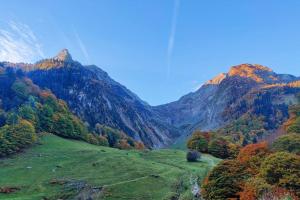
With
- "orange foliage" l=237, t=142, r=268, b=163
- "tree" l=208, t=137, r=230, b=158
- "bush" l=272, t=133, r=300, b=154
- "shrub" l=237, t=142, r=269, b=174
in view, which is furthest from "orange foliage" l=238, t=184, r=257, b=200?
"tree" l=208, t=137, r=230, b=158

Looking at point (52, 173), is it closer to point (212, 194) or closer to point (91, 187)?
point (91, 187)

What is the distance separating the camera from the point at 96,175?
72.9 meters

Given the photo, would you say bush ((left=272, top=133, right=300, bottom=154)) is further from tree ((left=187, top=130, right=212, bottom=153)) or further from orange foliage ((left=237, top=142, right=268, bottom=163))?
tree ((left=187, top=130, right=212, bottom=153))

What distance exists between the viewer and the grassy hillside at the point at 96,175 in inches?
2397

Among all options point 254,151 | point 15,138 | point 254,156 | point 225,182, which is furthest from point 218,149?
point 225,182

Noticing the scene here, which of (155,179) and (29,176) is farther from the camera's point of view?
(29,176)

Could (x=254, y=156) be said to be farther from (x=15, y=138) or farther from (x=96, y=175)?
(x=15, y=138)

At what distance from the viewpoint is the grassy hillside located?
6088 centimetres

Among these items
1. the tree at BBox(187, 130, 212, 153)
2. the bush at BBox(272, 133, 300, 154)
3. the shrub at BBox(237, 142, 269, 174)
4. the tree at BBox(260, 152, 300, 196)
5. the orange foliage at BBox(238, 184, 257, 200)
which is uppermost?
the tree at BBox(187, 130, 212, 153)

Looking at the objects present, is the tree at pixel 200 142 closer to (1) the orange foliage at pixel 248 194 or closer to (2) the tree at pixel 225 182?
(2) the tree at pixel 225 182

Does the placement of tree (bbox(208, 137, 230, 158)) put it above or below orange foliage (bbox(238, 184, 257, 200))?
above

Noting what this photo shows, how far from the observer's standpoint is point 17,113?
485 ft

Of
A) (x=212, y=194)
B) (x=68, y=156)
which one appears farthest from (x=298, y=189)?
(x=68, y=156)

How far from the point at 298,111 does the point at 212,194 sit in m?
90.0
